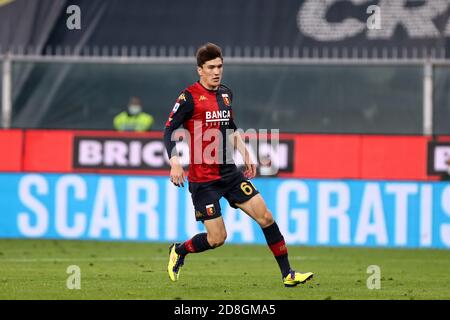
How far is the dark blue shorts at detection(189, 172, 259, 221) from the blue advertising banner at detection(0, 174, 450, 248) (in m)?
5.97

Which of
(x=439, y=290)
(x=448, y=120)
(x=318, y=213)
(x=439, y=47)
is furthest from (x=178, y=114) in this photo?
(x=439, y=47)

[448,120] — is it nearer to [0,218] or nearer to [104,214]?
[104,214]

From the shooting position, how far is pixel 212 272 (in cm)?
1256

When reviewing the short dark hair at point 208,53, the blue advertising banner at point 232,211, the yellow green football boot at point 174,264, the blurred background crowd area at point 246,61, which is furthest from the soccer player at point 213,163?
the blurred background crowd area at point 246,61

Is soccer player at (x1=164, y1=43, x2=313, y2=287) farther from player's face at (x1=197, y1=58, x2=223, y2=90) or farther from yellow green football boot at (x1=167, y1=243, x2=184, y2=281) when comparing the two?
yellow green football boot at (x1=167, y1=243, x2=184, y2=281)

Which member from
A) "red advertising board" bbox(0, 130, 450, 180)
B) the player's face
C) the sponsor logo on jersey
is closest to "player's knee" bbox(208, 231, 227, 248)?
the sponsor logo on jersey

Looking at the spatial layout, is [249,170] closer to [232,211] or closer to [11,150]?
[232,211]

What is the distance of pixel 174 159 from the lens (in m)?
10.4

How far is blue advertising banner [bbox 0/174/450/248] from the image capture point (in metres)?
16.6

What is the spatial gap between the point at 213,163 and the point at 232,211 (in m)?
6.17

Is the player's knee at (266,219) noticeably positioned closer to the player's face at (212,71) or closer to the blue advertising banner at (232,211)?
the player's face at (212,71)

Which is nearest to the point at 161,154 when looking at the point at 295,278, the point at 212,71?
the point at 212,71
